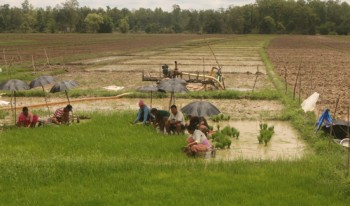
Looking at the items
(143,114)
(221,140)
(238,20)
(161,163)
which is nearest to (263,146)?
(221,140)

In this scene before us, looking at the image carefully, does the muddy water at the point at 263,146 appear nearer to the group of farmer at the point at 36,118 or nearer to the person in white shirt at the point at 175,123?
the person in white shirt at the point at 175,123

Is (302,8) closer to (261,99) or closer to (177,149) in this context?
(261,99)

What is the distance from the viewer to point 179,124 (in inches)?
428

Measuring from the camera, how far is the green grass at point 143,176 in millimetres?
6798

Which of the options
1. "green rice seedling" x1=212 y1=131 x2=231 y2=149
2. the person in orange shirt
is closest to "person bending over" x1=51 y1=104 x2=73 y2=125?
the person in orange shirt

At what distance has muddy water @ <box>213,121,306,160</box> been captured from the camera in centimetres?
958

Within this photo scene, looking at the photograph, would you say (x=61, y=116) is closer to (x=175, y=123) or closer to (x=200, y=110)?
(x=175, y=123)

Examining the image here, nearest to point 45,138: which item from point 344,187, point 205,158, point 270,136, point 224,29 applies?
point 205,158

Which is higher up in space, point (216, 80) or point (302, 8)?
point (302, 8)

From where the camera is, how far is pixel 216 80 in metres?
17.7

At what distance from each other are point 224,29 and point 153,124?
107901 millimetres

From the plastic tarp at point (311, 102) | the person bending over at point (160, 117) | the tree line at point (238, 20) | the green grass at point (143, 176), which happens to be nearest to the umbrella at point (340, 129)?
the green grass at point (143, 176)

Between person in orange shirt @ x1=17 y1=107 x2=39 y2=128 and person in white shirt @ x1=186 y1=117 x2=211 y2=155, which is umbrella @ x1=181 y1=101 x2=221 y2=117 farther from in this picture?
person in orange shirt @ x1=17 y1=107 x2=39 y2=128

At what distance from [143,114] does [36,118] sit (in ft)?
8.88
